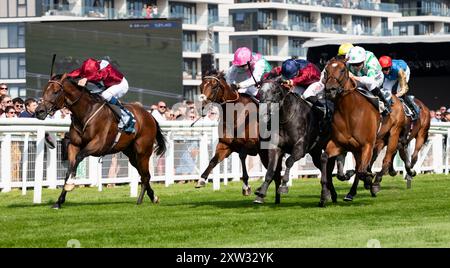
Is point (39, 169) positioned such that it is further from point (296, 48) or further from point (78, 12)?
point (296, 48)

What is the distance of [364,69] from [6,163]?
5.06 meters

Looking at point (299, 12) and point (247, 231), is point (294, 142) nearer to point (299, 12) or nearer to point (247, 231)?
point (247, 231)

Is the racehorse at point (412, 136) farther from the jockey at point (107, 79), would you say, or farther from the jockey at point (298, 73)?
the jockey at point (107, 79)

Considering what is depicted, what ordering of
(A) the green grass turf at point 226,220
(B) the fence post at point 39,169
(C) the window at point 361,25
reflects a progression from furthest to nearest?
(C) the window at point 361,25
(B) the fence post at point 39,169
(A) the green grass turf at point 226,220

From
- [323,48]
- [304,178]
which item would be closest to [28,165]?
[304,178]

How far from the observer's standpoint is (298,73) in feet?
46.7

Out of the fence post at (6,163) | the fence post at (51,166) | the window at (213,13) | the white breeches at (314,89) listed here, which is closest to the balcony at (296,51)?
the window at (213,13)

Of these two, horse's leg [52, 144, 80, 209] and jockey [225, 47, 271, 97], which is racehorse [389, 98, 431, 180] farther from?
horse's leg [52, 144, 80, 209]

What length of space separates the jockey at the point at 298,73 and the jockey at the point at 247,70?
0.56 meters

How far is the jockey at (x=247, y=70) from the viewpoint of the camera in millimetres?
14758

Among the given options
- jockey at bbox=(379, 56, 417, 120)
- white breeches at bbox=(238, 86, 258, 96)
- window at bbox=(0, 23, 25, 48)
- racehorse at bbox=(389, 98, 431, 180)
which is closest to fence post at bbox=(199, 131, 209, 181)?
racehorse at bbox=(389, 98, 431, 180)

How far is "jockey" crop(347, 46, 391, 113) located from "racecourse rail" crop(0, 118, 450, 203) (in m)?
3.60

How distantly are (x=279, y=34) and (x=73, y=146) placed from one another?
205 ft

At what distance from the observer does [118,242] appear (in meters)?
9.82
